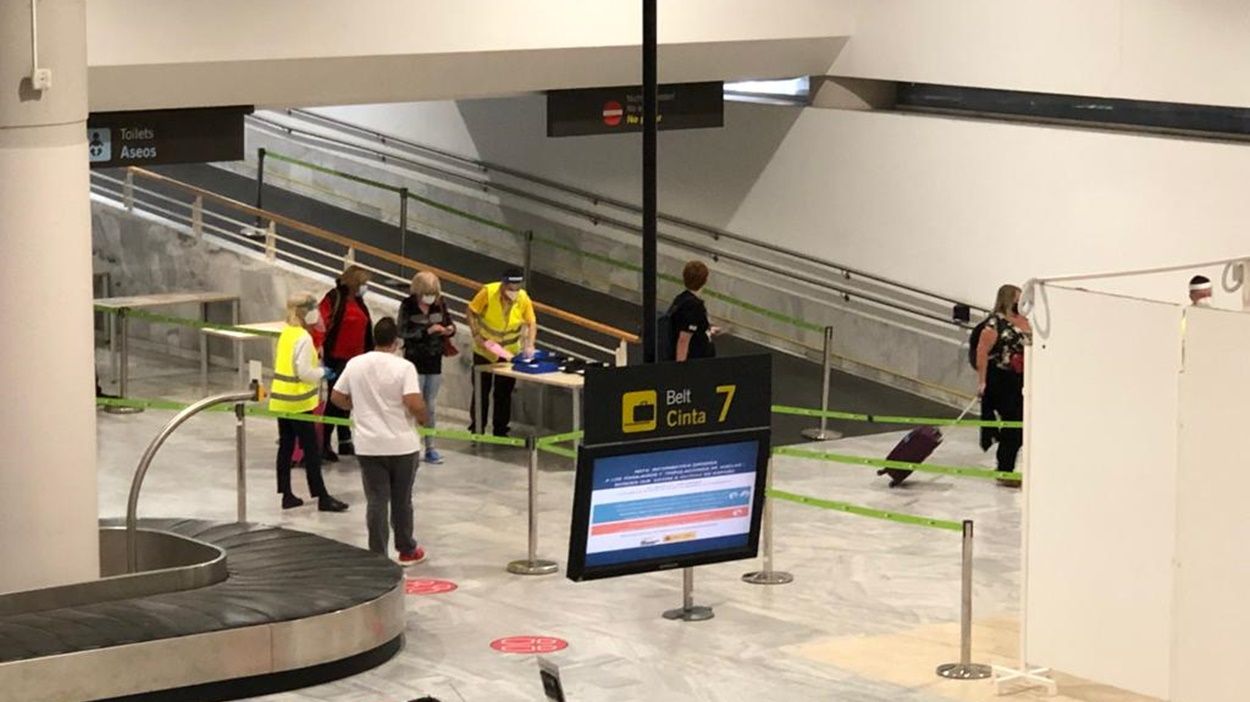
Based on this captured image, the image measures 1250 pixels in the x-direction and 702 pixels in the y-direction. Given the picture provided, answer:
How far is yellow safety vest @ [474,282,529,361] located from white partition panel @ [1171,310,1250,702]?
814 centimetres

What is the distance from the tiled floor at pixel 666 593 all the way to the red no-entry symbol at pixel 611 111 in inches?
144

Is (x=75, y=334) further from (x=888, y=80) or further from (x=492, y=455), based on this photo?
(x=888, y=80)

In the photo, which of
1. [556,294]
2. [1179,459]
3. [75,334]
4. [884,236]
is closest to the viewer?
[1179,459]

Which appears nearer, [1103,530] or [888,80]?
[1103,530]

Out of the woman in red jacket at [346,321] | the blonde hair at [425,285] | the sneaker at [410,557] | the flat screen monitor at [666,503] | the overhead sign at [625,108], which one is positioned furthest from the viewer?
the overhead sign at [625,108]

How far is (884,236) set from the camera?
830 inches

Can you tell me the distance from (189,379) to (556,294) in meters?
4.52

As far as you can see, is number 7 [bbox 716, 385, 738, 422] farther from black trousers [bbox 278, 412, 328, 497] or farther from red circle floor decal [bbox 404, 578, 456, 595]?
black trousers [bbox 278, 412, 328, 497]

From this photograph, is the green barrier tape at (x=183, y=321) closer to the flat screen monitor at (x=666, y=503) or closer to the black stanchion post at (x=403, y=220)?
the black stanchion post at (x=403, y=220)

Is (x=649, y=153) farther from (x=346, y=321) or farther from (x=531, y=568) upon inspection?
(x=346, y=321)

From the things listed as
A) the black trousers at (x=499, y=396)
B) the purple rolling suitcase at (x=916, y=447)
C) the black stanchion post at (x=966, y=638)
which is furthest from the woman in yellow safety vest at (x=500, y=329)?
the black stanchion post at (x=966, y=638)

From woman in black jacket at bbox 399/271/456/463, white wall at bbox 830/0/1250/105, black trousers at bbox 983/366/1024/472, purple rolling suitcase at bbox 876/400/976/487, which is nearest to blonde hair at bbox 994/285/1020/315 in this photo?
black trousers at bbox 983/366/1024/472

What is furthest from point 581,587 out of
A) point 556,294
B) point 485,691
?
point 556,294

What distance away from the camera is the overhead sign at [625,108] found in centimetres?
1998
